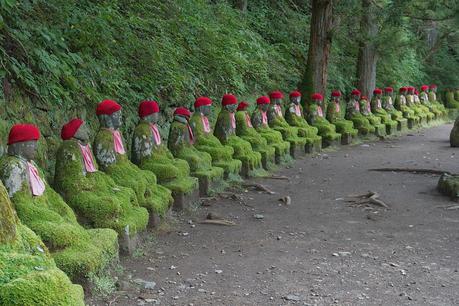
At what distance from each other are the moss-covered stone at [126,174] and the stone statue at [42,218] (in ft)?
4.40

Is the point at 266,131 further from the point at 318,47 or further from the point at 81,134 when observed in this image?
the point at 81,134

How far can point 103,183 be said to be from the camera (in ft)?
18.0

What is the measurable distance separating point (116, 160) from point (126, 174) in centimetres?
19

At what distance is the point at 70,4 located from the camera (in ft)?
25.3

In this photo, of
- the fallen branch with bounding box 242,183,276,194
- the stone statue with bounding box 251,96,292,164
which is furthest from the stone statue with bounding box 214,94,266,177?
the stone statue with bounding box 251,96,292,164

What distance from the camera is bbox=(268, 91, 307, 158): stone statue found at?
38.8 ft

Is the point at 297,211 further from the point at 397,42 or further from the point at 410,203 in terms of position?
the point at 397,42

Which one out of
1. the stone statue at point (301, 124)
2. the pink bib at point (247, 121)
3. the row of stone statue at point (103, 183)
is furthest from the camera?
the stone statue at point (301, 124)

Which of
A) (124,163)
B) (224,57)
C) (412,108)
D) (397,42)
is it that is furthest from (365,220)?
(412,108)

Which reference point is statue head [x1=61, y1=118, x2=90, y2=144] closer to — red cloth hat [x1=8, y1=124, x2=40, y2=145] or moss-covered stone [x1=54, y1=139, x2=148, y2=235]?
moss-covered stone [x1=54, y1=139, x2=148, y2=235]

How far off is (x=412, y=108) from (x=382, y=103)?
2071 millimetres

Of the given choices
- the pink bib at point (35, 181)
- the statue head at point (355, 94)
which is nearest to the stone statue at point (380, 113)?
the statue head at point (355, 94)

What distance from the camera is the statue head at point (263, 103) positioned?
35.6ft

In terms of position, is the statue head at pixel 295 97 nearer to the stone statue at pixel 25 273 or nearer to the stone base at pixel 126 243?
the stone base at pixel 126 243
